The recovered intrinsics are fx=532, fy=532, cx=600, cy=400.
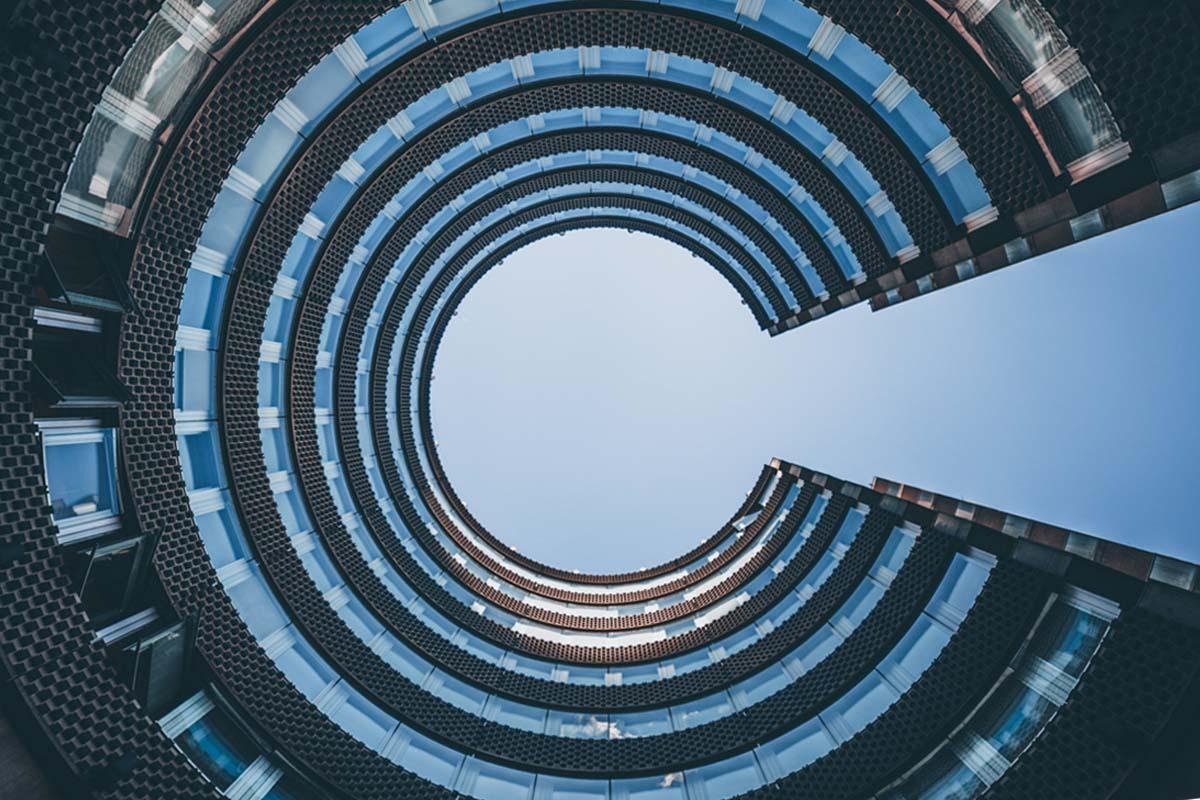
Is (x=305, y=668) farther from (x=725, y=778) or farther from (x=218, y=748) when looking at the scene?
(x=725, y=778)

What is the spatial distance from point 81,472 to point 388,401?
607 inches

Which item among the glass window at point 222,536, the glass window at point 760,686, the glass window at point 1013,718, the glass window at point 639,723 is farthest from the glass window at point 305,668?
the glass window at point 1013,718

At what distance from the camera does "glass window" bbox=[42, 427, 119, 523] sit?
33.2ft

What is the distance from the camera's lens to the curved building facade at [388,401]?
30.6ft

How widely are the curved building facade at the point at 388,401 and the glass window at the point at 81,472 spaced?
8cm

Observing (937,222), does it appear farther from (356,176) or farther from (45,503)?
(45,503)

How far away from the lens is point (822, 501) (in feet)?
79.4

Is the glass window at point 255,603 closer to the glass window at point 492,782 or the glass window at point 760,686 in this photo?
the glass window at point 492,782

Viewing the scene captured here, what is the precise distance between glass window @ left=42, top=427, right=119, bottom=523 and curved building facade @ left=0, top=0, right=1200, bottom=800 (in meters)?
0.08

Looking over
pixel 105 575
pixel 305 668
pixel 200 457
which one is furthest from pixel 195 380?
pixel 305 668

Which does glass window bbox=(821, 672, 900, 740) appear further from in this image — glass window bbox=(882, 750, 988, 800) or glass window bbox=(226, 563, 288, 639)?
glass window bbox=(226, 563, 288, 639)

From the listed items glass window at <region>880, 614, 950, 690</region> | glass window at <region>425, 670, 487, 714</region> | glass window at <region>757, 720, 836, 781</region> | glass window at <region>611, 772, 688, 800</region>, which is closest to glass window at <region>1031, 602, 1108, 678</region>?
glass window at <region>880, 614, 950, 690</region>

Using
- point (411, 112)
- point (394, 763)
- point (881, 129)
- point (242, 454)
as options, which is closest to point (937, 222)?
point (881, 129)

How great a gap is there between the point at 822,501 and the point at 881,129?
15623 millimetres
